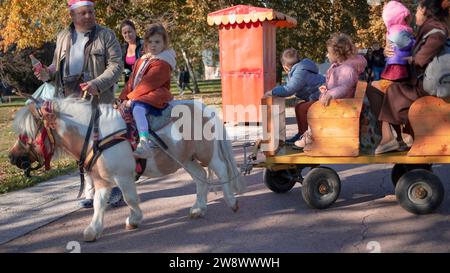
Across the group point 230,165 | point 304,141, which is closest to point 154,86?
point 230,165

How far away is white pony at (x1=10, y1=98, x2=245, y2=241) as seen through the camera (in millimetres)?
4270

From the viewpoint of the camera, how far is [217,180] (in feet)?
17.5

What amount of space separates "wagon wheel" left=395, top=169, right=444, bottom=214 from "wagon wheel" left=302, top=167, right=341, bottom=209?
676mm

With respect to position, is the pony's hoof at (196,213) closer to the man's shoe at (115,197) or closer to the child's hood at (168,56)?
the man's shoe at (115,197)

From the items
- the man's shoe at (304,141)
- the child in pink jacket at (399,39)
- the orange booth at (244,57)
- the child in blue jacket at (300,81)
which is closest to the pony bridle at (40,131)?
the child in blue jacket at (300,81)

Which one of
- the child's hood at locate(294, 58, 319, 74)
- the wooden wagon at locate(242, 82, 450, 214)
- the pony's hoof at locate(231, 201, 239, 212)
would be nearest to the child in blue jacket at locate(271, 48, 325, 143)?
the child's hood at locate(294, 58, 319, 74)

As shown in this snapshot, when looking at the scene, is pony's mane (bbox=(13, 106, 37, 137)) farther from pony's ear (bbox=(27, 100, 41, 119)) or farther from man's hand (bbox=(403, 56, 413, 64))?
man's hand (bbox=(403, 56, 413, 64))

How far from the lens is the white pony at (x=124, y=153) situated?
4270 mm

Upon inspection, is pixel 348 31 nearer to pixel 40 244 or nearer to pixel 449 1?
pixel 449 1

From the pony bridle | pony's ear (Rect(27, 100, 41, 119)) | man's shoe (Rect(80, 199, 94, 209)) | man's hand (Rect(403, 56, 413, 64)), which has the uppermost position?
man's hand (Rect(403, 56, 413, 64))

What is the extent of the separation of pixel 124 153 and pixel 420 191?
2982 millimetres

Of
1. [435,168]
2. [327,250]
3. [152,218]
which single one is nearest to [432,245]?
[327,250]

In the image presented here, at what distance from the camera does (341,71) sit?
5.36m

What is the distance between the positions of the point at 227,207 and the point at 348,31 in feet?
58.4
